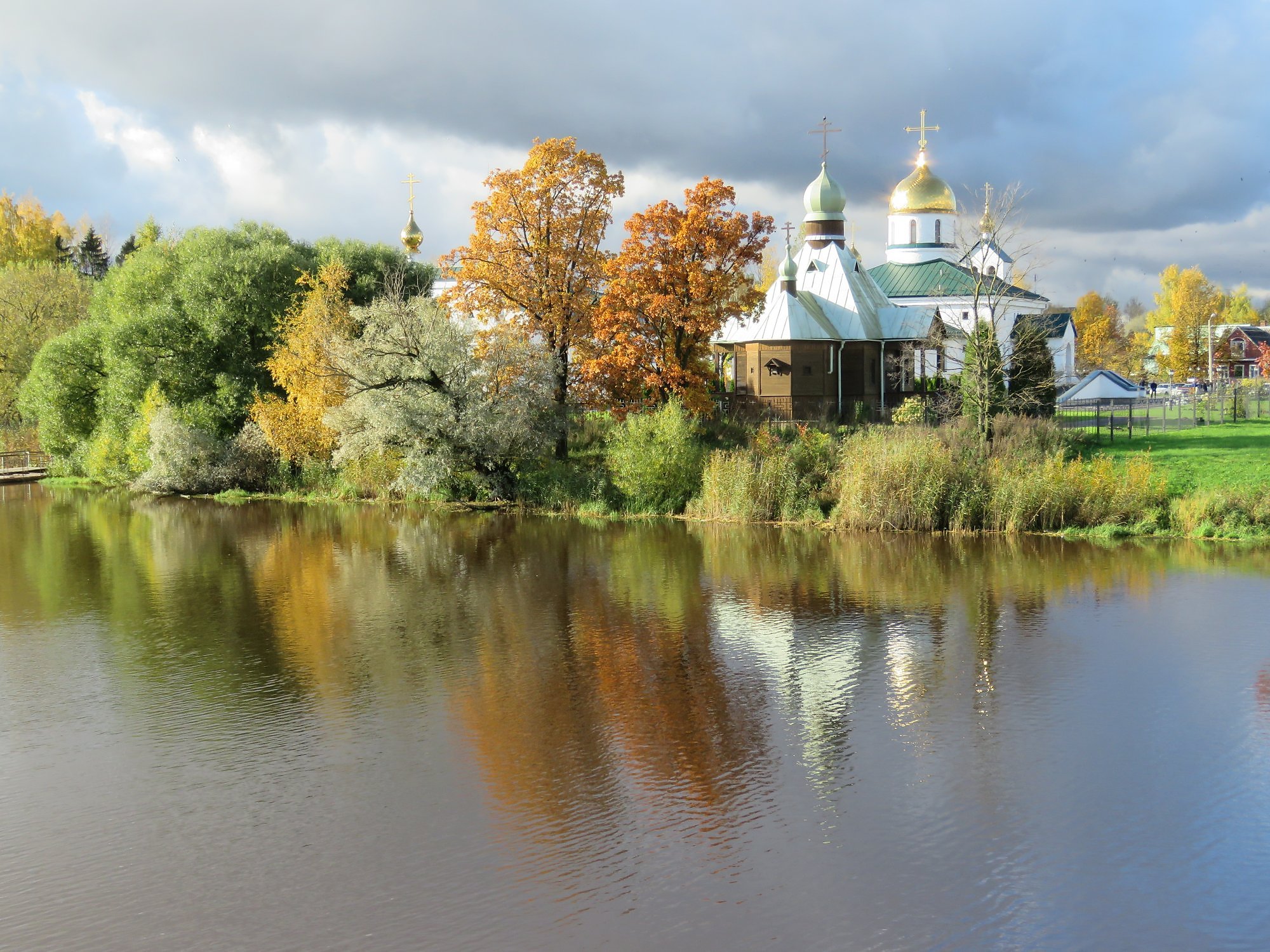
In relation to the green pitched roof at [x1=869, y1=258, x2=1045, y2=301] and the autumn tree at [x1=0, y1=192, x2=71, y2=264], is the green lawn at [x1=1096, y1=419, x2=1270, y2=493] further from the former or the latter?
the autumn tree at [x1=0, y1=192, x2=71, y2=264]

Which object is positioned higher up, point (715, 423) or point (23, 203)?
point (23, 203)

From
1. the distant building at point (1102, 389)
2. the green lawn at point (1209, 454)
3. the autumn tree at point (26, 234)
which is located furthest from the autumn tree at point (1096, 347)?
the autumn tree at point (26, 234)

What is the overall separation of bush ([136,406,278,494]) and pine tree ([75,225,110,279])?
44.2 metres

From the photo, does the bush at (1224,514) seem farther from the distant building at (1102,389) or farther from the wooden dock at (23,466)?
the wooden dock at (23,466)

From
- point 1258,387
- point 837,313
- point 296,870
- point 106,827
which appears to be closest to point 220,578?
point 106,827

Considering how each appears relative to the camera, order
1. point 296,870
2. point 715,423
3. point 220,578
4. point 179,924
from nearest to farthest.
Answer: point 179,924 → point 296,870 → point 220,578 → point 715,423

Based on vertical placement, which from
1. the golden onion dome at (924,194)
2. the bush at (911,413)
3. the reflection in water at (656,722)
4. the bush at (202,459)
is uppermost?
the golden onion dome at (924,194)

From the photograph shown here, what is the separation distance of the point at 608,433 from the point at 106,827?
73.4ft

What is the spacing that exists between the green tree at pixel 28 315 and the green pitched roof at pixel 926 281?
36712 mm

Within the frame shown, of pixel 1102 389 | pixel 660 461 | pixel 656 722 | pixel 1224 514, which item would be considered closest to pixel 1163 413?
pixel 1102 389

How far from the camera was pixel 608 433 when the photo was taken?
30.7 meters

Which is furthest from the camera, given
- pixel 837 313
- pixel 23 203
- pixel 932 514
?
pixel 23 203

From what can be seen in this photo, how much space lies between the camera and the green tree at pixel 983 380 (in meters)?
28.4

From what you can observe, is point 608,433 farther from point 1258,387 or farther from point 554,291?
point 1258,387
